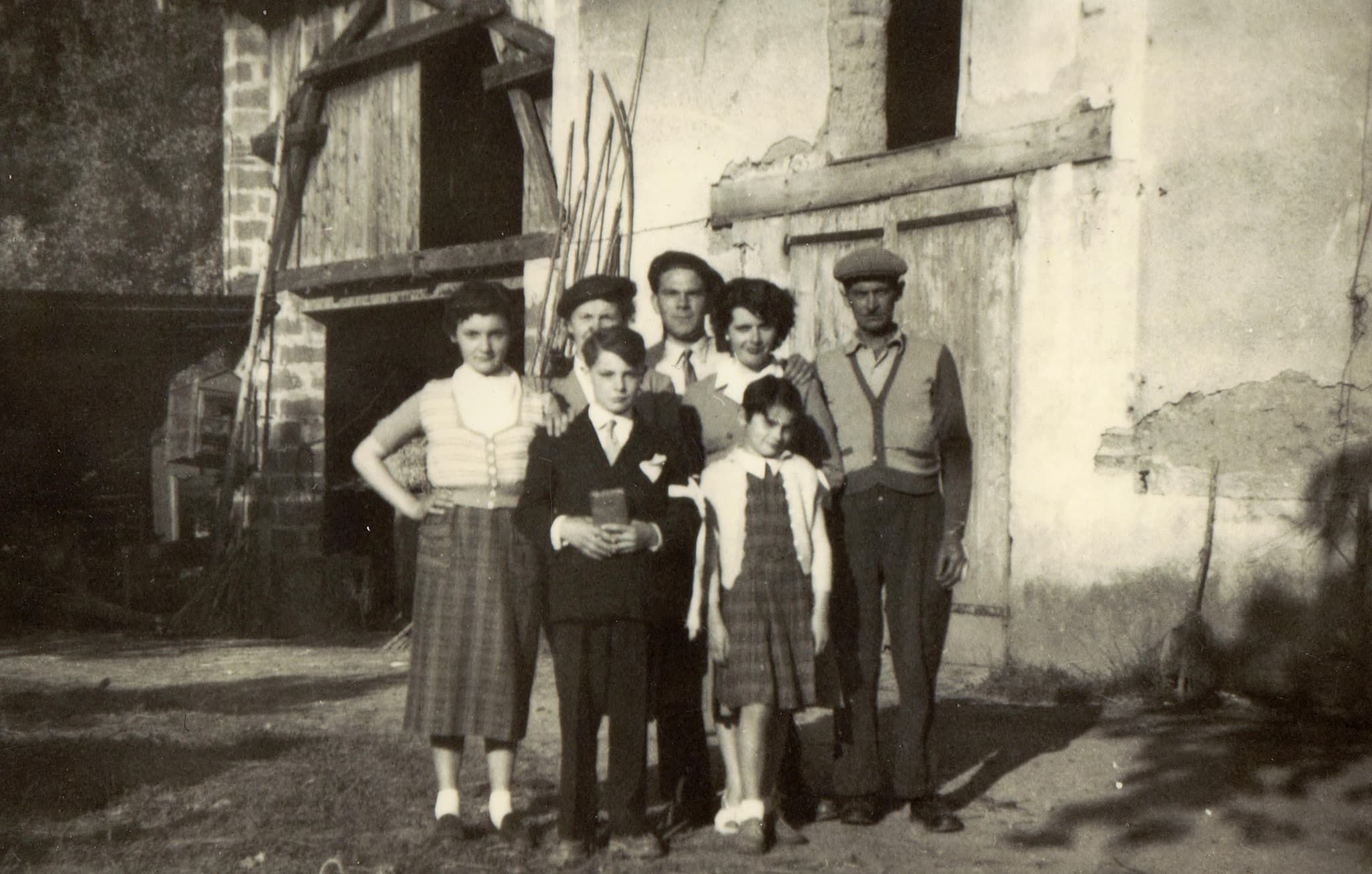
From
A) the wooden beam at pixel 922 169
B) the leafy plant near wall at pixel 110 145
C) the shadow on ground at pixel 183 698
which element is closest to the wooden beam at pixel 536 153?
the wooden beam at pixel 922 169

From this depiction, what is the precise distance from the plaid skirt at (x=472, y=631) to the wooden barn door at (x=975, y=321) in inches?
130

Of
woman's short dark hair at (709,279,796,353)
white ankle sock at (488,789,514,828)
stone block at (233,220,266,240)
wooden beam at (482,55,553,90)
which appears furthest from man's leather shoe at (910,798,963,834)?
stone block at (233,220,266,240)

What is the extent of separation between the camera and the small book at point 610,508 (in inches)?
155

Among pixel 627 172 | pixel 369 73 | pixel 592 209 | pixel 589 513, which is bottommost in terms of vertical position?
pixel 589 513

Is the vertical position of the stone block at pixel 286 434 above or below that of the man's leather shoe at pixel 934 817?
above

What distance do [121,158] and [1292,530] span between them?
1000 inches

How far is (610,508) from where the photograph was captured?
13.0ft

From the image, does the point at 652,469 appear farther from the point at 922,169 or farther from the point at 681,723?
the point at 922,169

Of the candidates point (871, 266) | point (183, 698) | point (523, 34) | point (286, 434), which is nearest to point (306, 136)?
point (286, 434)

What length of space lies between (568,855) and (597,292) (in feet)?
5.43

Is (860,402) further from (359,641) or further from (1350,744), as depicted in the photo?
A: (359,641)

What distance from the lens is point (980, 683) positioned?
676 cm

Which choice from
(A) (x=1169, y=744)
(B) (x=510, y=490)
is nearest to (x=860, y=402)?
(B) (x=510, y=490)

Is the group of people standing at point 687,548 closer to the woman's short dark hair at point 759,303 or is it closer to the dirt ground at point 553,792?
the woman's short dark hair at point 759,303
